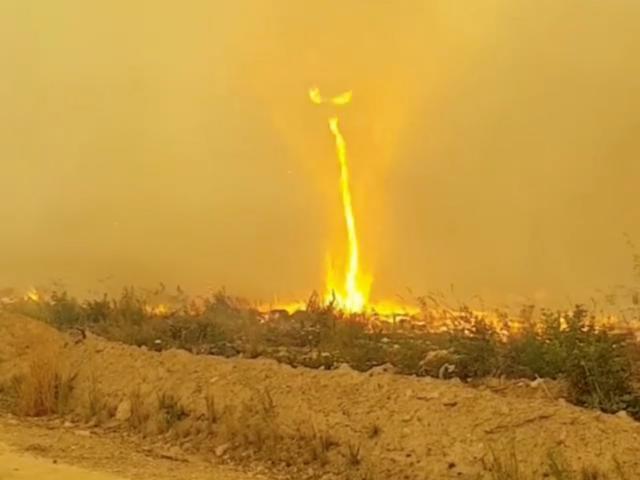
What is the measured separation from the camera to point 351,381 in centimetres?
1088

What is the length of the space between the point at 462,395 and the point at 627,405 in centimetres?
144

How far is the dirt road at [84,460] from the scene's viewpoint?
9078 mm

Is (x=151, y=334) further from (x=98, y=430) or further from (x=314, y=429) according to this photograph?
(x=314, y=429)

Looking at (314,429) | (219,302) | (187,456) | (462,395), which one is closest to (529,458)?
(462,395)

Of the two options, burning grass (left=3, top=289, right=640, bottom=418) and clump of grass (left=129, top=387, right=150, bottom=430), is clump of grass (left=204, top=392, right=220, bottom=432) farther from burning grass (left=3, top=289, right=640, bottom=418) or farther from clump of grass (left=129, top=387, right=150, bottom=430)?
burning grass (left=3, top=289, right=640, bottom=418)

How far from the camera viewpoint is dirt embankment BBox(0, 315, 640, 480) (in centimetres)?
900

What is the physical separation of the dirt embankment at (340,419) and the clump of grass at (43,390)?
0.14 m

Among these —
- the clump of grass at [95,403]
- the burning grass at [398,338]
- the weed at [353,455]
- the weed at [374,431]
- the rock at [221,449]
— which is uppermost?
the burning grass at [398,338]

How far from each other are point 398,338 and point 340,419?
3.25 metres

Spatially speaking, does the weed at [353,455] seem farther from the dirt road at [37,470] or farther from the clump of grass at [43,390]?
the clump of grass at [43,390]

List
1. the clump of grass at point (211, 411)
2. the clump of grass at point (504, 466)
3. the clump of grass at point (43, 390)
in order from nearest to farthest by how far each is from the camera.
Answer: the clump of grass at point (504, 466), the clump of grass at point (211, 411), the clump of grass at point (43, 390)

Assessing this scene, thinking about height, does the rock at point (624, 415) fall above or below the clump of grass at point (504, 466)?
above

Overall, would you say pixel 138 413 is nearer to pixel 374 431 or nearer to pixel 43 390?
pixel 43 390

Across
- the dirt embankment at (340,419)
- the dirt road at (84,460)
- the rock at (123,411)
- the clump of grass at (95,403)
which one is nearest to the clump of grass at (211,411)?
the dirt embankment at (340,419)
